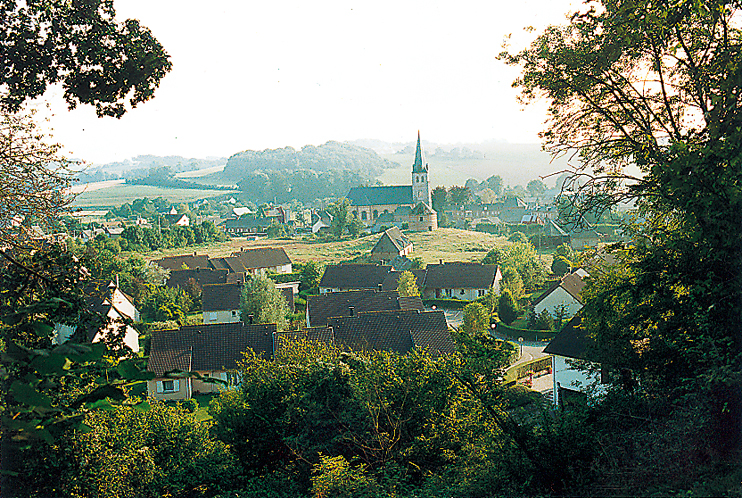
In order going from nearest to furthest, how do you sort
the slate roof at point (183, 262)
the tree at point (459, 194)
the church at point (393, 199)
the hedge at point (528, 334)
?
the hedge at point (528, 334), the slate roof at point (183, 262), the church at point (393, 199), the tree at point (459, 194)

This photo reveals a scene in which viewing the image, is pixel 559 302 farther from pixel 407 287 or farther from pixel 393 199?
pixel 393 199

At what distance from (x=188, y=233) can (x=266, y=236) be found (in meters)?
17.2

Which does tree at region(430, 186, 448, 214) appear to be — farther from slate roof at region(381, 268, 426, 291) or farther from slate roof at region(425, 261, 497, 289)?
slate roof at region(425, 261, 497, 289)

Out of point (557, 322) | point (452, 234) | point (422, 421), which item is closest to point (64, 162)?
point (422, 421)

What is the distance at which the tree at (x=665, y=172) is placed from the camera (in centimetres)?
637

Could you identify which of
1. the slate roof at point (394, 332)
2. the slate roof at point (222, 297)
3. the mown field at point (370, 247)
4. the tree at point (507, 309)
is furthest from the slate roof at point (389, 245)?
the slate roof at point (394, 332)

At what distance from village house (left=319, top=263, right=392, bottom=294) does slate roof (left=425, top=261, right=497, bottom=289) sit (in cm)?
395

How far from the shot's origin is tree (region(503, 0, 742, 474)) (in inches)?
251

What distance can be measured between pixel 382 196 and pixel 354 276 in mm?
69669

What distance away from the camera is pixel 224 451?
12320 millimetres

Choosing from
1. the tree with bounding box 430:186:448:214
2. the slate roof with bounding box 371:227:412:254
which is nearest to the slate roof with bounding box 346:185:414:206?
the tree with bounding box 430:186:448:214

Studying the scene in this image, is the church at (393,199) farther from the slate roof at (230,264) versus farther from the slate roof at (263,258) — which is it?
the slate roof at (230,264)

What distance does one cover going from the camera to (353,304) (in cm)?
3117

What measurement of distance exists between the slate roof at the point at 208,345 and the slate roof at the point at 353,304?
20.1 ft
